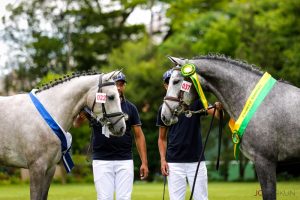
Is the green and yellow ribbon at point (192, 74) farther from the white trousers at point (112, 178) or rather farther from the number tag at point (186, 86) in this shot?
the white trousers at point (112, 178)

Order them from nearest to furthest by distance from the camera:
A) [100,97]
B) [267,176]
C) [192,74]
→ 1. [267,176]
2. [192,74]
3. [100,97]

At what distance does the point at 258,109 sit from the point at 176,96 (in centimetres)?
108

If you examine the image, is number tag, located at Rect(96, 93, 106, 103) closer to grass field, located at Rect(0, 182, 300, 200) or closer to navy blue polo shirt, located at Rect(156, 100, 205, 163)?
navy blue polo shirt, located at Rect(156, 100, 205, 163)

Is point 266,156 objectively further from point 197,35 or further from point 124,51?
point 197,35

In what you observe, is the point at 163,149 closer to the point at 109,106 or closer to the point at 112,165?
the point at 112,165

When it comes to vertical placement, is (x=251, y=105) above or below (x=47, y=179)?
above

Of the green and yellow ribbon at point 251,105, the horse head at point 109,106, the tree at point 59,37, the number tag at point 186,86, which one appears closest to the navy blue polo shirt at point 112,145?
the horse head at point 109,106

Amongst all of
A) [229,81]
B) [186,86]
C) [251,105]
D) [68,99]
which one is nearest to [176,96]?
[186,86]

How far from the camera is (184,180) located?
799 cm

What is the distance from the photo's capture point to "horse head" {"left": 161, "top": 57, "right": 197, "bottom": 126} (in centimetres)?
745

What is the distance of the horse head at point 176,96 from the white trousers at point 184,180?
798mm

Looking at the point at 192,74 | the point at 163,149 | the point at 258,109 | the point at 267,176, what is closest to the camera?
the point at 267,176

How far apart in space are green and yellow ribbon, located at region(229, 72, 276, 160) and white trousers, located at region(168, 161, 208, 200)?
0.94m

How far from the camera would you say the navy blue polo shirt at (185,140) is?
8.00 metres
